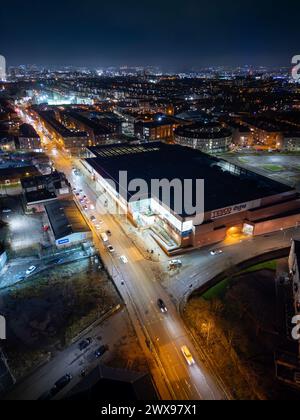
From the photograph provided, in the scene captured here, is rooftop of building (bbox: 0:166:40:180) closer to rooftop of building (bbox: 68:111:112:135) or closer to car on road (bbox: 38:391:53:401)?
rooftop of building (bbox: 68:111:112:135)

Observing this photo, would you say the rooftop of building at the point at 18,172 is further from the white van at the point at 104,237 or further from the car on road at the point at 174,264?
the car on road at the point at 174,264

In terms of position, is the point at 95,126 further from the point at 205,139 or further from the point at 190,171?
the point at 190,171

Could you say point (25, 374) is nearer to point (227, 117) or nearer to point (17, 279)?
point (17, 279)

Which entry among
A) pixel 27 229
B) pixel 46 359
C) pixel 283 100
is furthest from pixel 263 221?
pixel 283 100

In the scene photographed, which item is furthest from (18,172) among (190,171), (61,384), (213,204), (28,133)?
(61,384)

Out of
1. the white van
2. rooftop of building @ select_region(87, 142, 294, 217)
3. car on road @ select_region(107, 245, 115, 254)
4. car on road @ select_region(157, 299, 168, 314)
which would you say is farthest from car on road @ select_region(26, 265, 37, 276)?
rooftop of building @ select_region(87, 142, 294, 217)

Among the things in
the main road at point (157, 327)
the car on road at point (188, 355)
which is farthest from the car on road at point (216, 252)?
the car on road at point (188, 355)
